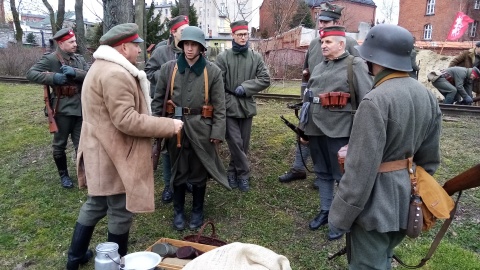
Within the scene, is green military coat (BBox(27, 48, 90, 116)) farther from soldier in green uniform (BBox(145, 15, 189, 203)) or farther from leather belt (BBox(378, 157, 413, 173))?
leather belt (BBox(378, 157, 413, 173))

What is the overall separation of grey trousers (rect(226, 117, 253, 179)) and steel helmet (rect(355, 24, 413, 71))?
2.90m

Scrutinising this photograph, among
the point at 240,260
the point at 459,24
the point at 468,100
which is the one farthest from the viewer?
the point at 459,24

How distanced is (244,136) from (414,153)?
9.92 feet

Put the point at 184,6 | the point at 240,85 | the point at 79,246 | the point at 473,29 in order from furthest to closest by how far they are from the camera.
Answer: the point at 473,29
the point at 184,6
the point at 240,85
the point at 79,246

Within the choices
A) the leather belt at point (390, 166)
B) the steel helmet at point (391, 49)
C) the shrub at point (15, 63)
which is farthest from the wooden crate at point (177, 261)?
the shrub at point (15, 63)

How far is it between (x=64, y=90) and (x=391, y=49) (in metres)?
4.17

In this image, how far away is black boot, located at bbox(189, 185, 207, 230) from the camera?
14.3 ft

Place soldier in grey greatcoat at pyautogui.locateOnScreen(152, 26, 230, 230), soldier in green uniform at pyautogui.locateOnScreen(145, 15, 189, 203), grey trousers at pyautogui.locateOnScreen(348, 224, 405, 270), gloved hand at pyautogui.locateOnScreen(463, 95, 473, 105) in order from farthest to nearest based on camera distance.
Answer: gloved hand at pyautogui.locateOnScreen(463, 95, 473, 105), soldier in green uniform at pyautogui.locateOnScreen(145, 15, 189, 203), soldier in grey greatcoat at pyautogui.locateOnScreen(152, 26, 230, 230), grey trousers at pyautogui.locateOnScreen(348, 224, 405, 270)

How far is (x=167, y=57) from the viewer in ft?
17.2

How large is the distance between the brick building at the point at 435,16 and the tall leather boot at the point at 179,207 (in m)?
37.8

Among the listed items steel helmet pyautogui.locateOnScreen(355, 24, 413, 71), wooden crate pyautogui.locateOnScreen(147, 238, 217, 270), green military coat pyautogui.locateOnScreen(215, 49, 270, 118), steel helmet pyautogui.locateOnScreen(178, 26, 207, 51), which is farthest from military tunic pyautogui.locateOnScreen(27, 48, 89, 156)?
steel helmet pyautogui.locateOnScreen(355, 24, 413, 71)

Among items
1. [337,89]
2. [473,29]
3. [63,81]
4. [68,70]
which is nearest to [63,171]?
[63,81]

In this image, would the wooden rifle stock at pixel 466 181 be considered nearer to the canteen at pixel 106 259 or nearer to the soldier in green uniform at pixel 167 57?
the canteen at pixel 106 259

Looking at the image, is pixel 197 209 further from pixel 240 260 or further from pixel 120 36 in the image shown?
pixel 120 36
